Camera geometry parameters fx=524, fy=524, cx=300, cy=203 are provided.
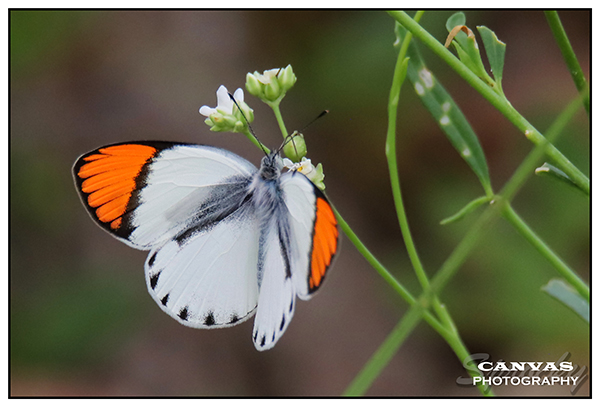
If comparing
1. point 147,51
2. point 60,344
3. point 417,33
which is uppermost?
point 147,51

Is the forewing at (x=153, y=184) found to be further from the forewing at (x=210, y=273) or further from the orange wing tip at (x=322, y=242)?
the orange wing tip at (x=322, y=242)

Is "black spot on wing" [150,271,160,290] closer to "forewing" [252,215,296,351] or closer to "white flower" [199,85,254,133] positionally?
"forewing" [252,215,296,351]

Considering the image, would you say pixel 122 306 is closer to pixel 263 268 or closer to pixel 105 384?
pixel 105 384

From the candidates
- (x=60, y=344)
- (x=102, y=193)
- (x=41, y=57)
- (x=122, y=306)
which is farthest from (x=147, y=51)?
(x=102, y=193)

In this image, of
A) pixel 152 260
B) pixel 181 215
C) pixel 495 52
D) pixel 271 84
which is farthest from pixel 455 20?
pixel 152 260

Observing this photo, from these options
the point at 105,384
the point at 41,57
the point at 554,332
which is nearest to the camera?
the point at 554,332

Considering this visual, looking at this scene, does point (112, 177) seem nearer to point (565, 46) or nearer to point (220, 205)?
point (220, 205)

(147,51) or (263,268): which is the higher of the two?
(147,51)
